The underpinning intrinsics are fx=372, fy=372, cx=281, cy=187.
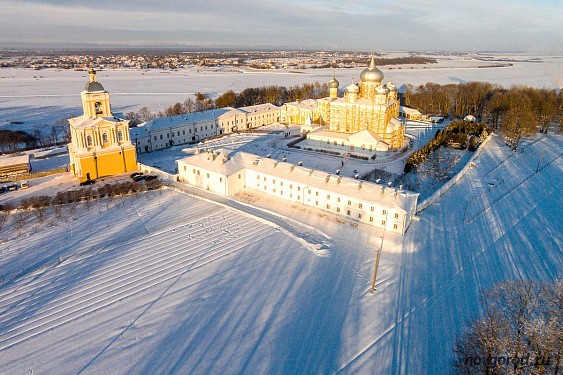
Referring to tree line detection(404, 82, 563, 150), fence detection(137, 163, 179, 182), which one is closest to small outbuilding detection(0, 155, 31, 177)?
fence detection(137, 163, 179, 182)

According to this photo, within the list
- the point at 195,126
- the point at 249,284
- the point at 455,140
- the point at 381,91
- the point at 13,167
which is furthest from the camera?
the point at 195,126

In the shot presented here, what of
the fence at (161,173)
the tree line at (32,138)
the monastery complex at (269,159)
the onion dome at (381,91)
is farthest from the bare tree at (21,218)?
the onion dome at (381,91)

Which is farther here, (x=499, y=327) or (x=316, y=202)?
(x=316, y=202)

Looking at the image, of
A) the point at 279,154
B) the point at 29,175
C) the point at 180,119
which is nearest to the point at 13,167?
the point at 29,175

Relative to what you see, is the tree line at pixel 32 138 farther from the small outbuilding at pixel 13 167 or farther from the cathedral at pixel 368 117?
the cathedral at pixel 368 117

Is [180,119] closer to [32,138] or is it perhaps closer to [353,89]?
[32,138]

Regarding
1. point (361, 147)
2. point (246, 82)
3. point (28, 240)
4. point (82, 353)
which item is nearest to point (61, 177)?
point (28, 240)

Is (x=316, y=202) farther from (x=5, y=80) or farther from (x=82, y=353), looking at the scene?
(x=5, y=80)
